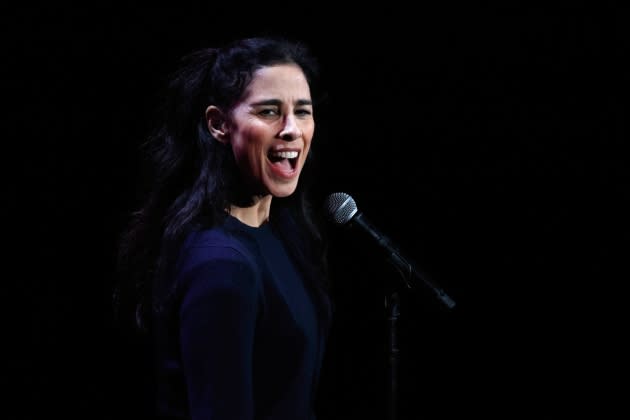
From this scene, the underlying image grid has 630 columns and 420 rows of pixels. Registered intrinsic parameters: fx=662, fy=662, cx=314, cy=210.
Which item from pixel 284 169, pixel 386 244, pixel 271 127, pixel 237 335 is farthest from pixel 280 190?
pixel 237 335

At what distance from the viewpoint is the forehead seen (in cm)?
154

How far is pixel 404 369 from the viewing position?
108 inches

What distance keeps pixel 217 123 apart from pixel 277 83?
0.60 ft

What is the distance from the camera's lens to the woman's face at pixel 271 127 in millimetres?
1532

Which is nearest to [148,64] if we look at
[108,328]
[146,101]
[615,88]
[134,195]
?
[146,101]

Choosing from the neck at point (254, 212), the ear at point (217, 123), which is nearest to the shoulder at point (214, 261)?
the neck at point (254, 212)

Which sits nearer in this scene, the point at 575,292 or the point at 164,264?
the point at 164,264

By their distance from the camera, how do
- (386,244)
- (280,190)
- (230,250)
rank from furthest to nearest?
(280,190) → (386,244) → (230,250)

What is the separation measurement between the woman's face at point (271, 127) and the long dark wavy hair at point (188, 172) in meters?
0.03

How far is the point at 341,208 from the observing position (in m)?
1.54

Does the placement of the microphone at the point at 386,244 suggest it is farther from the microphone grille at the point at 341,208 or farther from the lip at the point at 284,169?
the lip at the point at 284,169

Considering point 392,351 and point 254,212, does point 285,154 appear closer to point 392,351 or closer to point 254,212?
point 254,212

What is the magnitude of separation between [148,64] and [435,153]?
1.20 m

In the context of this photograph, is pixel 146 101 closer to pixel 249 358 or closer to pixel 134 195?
pixel 134 195
